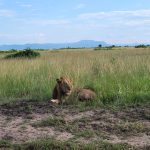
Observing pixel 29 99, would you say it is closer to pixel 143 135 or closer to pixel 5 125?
pixel 5 125

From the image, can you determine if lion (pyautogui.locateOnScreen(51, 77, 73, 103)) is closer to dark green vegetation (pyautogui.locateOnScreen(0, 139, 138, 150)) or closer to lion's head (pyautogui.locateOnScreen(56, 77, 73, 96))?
lion's head (pyautogui.locateOnScreen(56, 77, 73, 96))

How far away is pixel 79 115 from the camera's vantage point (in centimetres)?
731

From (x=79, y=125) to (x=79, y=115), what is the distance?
0.67 meters

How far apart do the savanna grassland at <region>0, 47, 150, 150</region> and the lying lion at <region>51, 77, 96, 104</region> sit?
0.13m

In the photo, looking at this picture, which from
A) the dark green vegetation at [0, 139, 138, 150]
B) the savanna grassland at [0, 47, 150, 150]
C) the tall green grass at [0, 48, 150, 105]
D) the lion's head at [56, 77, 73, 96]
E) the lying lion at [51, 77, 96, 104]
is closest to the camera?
the dark green vegetation at [0, 139, 138, 150]

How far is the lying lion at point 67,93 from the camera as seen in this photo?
8445 mm

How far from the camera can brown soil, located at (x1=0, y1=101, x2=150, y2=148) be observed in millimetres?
6031

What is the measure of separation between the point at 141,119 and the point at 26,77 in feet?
17.5

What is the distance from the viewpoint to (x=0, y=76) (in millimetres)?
12086

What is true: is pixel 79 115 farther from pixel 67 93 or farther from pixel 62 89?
pixel 62 89

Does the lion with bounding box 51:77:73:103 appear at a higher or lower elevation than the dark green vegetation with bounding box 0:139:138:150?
higher

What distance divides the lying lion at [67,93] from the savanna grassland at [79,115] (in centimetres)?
13

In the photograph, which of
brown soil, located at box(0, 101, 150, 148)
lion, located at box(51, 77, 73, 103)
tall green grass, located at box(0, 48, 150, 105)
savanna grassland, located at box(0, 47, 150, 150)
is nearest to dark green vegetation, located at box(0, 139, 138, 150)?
savanna grassland, located at box(0, 47, 150, 150)

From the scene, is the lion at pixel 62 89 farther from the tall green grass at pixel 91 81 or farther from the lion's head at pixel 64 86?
the tall green grass at pixel 91 81
